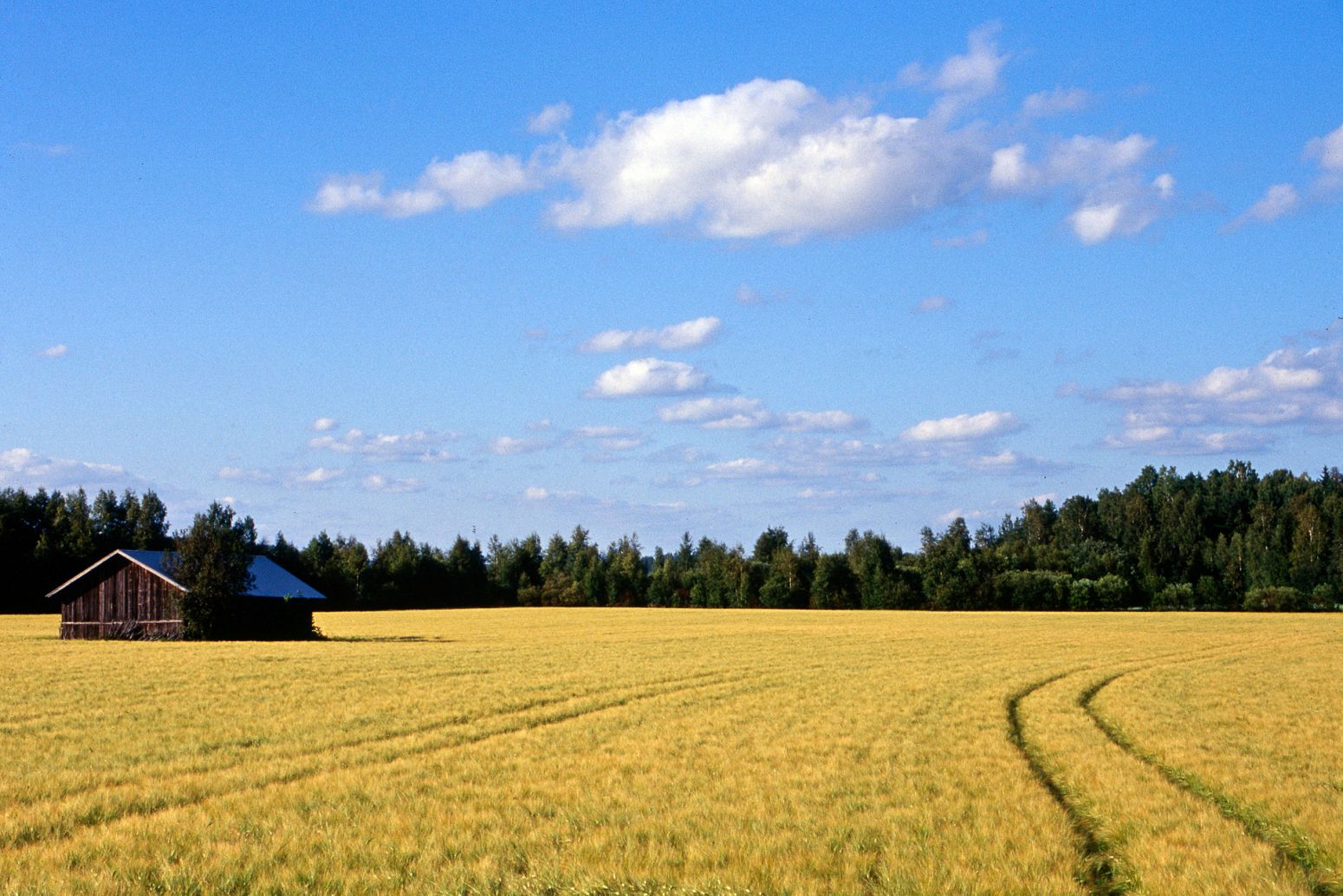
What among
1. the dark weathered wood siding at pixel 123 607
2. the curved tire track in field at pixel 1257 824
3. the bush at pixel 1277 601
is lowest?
the bush at pixel 1277 601

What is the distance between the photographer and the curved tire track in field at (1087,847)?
1055 cm

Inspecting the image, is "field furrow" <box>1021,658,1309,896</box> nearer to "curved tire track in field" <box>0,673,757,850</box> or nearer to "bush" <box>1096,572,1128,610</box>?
"curved tire track in field" <box>0,673,757,850</box>

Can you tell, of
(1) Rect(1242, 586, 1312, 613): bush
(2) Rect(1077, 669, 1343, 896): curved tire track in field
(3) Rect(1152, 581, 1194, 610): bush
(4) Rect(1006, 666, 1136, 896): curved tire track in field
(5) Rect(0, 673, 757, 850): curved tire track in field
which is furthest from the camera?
(3) Rect(1152, 581, 1194, 610): bush

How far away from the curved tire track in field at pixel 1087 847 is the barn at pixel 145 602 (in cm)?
4779

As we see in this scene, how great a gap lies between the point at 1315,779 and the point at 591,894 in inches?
452

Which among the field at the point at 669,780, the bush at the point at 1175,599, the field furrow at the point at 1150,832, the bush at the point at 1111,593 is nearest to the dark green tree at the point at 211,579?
the field at the point at 669,780

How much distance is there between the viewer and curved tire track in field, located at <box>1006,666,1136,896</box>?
10.6 m

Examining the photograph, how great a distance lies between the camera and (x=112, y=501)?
126 metres

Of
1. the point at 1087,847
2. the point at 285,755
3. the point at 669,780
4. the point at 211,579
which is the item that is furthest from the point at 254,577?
the point at 1087,847

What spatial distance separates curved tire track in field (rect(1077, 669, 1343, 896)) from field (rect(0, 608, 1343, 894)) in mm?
58

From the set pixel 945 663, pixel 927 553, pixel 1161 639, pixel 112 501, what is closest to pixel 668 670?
pixel 945 663

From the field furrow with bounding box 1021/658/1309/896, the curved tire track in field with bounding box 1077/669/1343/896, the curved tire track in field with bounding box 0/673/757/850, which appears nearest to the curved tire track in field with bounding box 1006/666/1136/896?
the field furrow with bounding box 1021/658/1309/896

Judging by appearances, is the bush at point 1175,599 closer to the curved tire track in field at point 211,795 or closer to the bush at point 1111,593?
the bush at point 1111,593

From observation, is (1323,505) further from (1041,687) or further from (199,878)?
(199,878)
